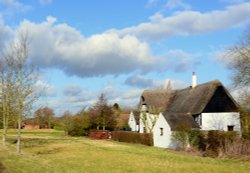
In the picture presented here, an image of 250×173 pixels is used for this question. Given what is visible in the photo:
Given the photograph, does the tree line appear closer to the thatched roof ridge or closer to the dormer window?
the dormer window

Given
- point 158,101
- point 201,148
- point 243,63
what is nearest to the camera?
point 201,148

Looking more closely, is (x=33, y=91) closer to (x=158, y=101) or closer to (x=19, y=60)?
(x=19, y=60)

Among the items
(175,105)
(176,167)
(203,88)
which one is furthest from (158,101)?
(176,167)

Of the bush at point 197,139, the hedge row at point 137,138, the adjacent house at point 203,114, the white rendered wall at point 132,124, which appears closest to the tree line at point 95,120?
the white rendered wall at point 132,124

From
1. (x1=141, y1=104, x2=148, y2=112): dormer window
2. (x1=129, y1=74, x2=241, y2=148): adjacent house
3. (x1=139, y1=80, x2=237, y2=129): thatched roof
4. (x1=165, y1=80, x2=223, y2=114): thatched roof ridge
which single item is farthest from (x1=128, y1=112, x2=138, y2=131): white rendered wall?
(x1=129, y1=74, x2=241, y2=148): adjacent house

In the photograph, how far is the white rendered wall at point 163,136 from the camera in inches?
1439

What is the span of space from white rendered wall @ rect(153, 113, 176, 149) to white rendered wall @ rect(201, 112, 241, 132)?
477 cm

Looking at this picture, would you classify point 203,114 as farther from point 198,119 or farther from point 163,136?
point 163,136

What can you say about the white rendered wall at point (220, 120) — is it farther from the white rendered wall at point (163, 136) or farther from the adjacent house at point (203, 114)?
the white rendered wall at point (163, 136)

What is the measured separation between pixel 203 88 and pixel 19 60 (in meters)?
24.3

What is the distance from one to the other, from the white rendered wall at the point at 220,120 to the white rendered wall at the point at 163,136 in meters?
4.77

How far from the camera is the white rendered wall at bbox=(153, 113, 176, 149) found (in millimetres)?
36562

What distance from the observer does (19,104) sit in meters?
26.1

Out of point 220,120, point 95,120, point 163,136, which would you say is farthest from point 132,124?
point 163,136
